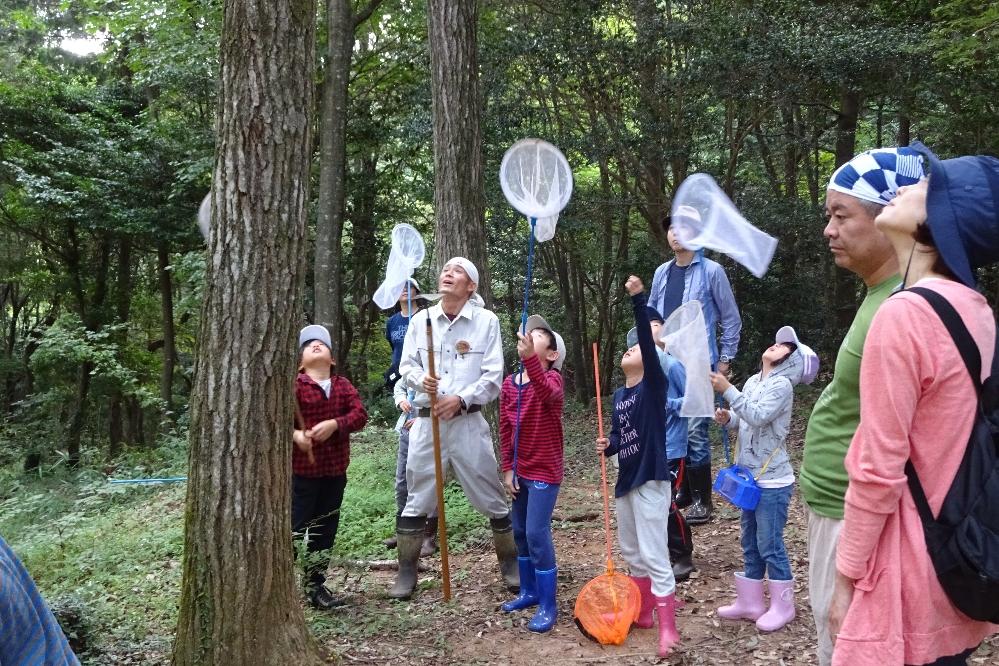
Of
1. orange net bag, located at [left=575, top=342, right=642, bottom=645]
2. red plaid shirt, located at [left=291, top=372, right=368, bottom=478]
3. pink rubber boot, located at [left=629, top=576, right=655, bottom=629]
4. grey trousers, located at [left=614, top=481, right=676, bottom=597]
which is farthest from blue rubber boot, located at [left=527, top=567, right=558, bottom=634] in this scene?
red plaid shirt, located at [left=291, top=372, right=368, bottom=478]

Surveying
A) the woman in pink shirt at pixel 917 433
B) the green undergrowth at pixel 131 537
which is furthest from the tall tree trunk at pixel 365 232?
the woman in pink shirt at pixel 917 433

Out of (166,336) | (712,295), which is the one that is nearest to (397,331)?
(712,295)

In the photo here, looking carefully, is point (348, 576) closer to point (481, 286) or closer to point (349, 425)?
point (349, 425)

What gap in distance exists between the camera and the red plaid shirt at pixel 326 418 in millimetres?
4605

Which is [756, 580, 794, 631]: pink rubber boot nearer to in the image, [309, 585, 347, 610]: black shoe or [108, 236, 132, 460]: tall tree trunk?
[309, 585, 347, 610]: black shoe

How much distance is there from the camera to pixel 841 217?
7.32ft

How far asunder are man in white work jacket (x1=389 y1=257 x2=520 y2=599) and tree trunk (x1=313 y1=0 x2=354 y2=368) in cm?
668

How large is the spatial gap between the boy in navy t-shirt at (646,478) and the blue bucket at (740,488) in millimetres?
304

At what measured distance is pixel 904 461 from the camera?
1.67 meters

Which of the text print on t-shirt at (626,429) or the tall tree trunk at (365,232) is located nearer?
the text print on t-shirt at (626,429)

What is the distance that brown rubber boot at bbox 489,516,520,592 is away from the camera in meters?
4.98

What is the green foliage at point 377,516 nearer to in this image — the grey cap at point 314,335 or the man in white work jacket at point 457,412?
the man in white work jacket at point 457,412

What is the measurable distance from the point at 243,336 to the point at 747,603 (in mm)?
3180

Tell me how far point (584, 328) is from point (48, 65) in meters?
13.4
